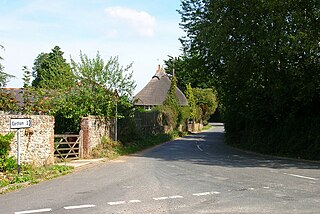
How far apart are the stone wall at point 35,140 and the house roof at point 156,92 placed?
51.3 meters

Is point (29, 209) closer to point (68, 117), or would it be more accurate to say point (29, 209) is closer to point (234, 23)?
point (68, 117)

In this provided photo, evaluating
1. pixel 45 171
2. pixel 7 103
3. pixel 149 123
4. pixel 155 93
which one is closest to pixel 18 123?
pixel 45 171

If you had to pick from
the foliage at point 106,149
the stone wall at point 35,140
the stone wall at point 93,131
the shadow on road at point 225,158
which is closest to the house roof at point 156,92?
the shadow on road at point 225,158

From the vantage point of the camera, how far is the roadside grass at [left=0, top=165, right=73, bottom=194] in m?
12.5

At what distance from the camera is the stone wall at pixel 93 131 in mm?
22328

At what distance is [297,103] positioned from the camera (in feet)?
85.5

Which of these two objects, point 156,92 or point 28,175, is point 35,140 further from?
point 156,92

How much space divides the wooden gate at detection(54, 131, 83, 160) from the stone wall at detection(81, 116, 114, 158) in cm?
39

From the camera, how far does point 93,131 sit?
2362 cm

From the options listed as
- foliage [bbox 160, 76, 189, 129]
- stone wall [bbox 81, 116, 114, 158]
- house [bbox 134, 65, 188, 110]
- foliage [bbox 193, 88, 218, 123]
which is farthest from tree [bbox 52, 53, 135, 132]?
foliage [bbox 193, 88, 218, 123]

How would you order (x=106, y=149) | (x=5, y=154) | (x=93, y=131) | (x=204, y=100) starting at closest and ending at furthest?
(x=5, y=154) < (x=93, y=131) < (x=106, y=149) < (x=204, y=100)

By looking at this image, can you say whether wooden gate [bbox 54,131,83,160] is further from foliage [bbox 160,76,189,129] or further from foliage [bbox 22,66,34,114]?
foliage [bbox 160,76,189,129]

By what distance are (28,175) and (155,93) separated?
5745 centimetres

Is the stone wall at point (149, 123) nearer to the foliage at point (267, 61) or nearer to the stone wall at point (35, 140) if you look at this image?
the foliage at point (267, 61)
